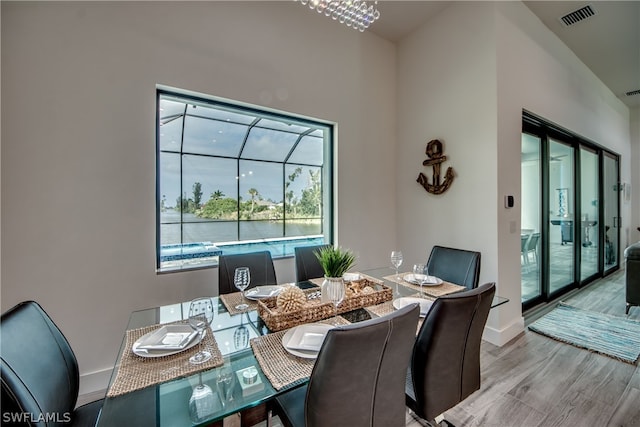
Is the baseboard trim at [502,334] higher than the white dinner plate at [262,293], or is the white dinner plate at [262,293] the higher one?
the white dinner plate at [262,293]

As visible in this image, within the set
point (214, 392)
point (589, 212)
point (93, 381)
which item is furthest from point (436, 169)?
point (93, 381)

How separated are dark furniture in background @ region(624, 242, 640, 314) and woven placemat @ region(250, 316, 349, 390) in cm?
417

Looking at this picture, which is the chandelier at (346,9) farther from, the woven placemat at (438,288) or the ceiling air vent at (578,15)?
the ceiling air vent at (578,15)

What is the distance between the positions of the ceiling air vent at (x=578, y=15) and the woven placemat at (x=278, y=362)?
4.50 metres

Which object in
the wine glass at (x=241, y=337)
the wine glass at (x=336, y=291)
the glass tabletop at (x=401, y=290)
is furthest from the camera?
the glass tabletop at (x=401, y=290)

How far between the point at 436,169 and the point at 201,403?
3.01m

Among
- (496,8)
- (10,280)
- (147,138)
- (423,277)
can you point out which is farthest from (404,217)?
(10,280)

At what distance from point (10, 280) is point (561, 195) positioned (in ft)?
19.3

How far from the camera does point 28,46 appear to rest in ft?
5.78

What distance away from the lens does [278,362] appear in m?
1.08

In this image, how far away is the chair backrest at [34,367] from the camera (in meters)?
0.83

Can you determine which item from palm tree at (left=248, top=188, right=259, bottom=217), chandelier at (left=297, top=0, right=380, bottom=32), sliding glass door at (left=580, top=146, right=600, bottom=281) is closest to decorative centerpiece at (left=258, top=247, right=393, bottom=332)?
chandelier at (left=297, top=0, right=380, bottom=32)

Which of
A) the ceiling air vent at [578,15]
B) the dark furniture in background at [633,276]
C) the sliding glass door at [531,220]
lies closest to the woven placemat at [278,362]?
the sliding glass door at [531,220]

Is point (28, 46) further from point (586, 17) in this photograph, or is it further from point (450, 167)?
point (586, 17)
